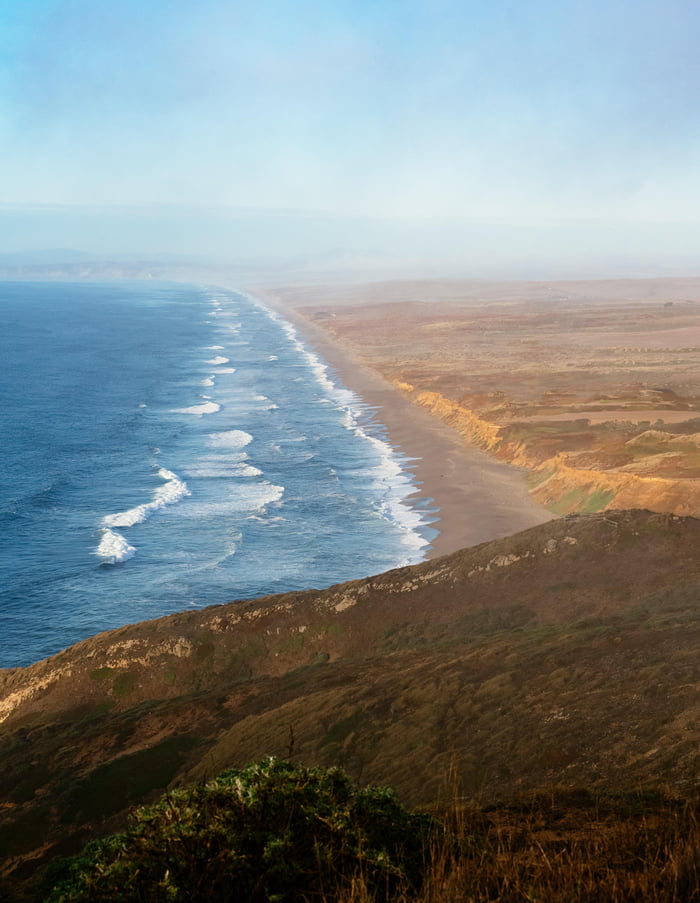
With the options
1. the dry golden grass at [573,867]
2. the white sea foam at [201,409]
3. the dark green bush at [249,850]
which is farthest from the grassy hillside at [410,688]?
the white sea foam at [201,409]

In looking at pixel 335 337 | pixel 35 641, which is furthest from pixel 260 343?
pixel 35 641

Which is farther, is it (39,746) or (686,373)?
(686,373)

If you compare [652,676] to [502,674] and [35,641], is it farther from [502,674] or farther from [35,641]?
[35,641]

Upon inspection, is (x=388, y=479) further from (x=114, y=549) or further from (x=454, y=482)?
(x=114, y=549)

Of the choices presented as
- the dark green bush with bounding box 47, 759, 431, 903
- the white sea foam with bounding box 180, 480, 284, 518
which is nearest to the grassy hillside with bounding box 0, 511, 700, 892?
the dark green bush with bounding box 47, 759, 431, 903

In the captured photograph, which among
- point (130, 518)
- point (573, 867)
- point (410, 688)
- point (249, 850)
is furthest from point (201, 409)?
point (573, 867)
